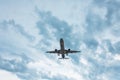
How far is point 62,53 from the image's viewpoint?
199875mm

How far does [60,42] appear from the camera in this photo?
183750 millimetres

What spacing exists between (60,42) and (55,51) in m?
17.7

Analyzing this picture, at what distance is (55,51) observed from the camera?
19975 cm

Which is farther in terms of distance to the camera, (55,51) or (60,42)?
(55,51)

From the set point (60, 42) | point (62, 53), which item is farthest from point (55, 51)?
point (60, 42)

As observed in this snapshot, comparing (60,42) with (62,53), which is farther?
(62,53)

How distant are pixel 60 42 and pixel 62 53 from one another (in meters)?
18.1

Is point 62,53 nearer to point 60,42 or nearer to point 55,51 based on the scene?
point 55,51

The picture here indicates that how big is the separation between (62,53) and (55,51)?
5221mm
